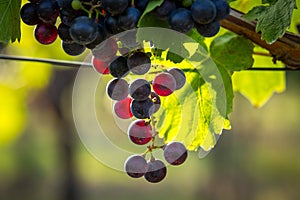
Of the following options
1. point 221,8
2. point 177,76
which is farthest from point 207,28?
point 177,76

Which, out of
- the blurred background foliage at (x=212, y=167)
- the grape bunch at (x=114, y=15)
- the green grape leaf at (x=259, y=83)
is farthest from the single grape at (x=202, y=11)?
the blurred background foliage at (x=212, y=167)

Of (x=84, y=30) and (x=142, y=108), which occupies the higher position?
(x=84, y=30)

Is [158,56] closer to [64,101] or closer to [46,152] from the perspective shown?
[64,101]

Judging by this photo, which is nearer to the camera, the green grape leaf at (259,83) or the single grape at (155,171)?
the single grape at (155,171)

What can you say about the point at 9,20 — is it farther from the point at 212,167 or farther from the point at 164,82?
the point at 212,167

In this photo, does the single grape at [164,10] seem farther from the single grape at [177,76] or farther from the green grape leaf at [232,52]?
the green grape leaf at [232,52]

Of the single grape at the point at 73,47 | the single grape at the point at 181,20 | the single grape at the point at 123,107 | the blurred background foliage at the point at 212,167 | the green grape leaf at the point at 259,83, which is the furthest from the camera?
the blurred background foliage at the point at 212,167

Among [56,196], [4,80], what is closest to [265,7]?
[4,80]
